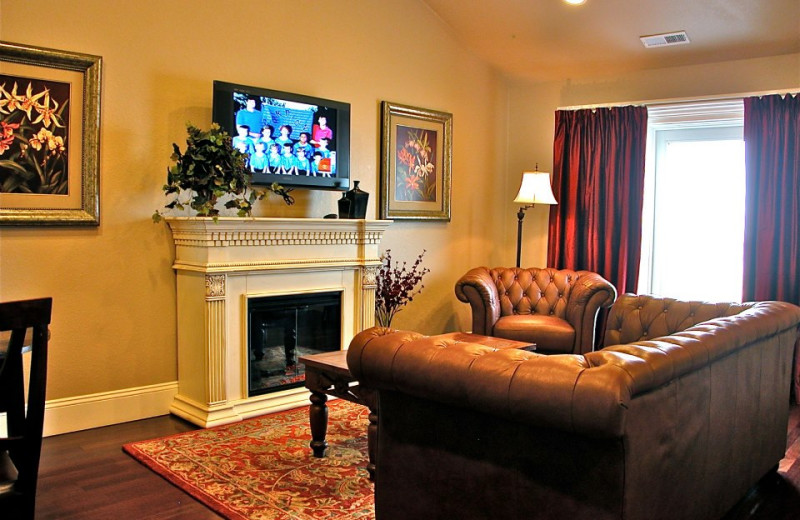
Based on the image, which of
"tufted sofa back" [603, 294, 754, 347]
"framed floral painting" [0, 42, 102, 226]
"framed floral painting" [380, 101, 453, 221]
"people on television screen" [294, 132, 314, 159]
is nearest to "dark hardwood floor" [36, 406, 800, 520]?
"tufted sofa back" [603, 294, 754, 347]

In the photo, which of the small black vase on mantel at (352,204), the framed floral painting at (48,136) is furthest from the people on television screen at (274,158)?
the framed floral painting at (48,136)

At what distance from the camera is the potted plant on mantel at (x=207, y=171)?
402 centimetres

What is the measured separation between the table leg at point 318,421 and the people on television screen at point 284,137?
1.85 meters

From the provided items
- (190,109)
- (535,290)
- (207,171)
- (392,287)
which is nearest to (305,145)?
(190,109)

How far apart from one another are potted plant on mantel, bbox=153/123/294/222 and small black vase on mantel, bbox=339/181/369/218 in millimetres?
864

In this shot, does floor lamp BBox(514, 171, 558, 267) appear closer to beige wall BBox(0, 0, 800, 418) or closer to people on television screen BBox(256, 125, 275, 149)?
beige wall BBox(0, 0, 800, 418)

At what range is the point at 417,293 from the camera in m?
6.04

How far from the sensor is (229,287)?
4.21 meters

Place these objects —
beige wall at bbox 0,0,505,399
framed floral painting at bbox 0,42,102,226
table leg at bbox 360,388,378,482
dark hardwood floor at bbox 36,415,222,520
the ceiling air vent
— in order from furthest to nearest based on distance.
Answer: the ceiling air vent < beige wall at bbox 0,0,505,399 < framed floral painting at bbox 0,42,102,226 < table leg at bbox 360,388,378,482 < dark hardwood floor at bbox 36,415,222,520

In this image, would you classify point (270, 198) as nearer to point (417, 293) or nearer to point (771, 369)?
point (417, 293)

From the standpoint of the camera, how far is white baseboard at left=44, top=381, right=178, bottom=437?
12.9 feet

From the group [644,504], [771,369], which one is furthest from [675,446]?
[771,369]

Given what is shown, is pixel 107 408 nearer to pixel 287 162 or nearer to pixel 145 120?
pixel 145 120

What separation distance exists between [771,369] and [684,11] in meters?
2.96
